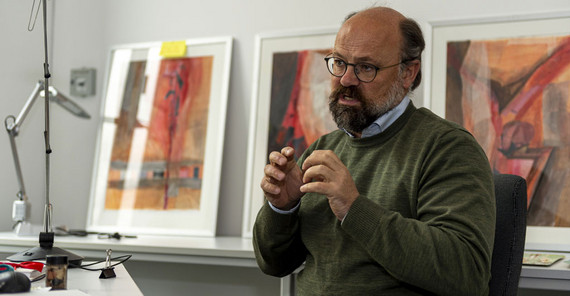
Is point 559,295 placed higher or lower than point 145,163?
lower

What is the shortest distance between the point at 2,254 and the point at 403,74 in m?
1.78

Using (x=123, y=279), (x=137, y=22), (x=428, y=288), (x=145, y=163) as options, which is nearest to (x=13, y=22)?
(x=137, y=22)

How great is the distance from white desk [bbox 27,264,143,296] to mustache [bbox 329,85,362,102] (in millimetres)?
708

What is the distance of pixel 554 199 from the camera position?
2105 mm

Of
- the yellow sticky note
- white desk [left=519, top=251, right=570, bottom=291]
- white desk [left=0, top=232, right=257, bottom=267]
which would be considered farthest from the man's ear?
the yellow sticky note

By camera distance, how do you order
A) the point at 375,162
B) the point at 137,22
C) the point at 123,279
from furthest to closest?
the point at 137,22 → the point at 375,162 → the point at 123,279

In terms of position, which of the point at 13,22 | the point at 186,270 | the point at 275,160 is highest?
the point at 13,22

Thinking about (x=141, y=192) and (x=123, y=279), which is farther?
(x=141, y=192)

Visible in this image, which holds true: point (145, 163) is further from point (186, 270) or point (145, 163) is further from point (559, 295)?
point (559, 295)

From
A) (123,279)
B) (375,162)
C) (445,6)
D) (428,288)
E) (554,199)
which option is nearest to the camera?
(428,288)

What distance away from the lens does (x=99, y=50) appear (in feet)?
9.91

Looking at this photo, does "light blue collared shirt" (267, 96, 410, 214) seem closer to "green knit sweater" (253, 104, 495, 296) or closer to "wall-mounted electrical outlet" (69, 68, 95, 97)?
"green knit sweater" (253, 104, 495, 296)

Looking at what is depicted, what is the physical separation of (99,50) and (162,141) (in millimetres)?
652

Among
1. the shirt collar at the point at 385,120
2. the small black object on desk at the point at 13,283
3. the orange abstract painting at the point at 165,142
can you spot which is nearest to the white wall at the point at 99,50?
the orange abstract painting at the point at 165,142
